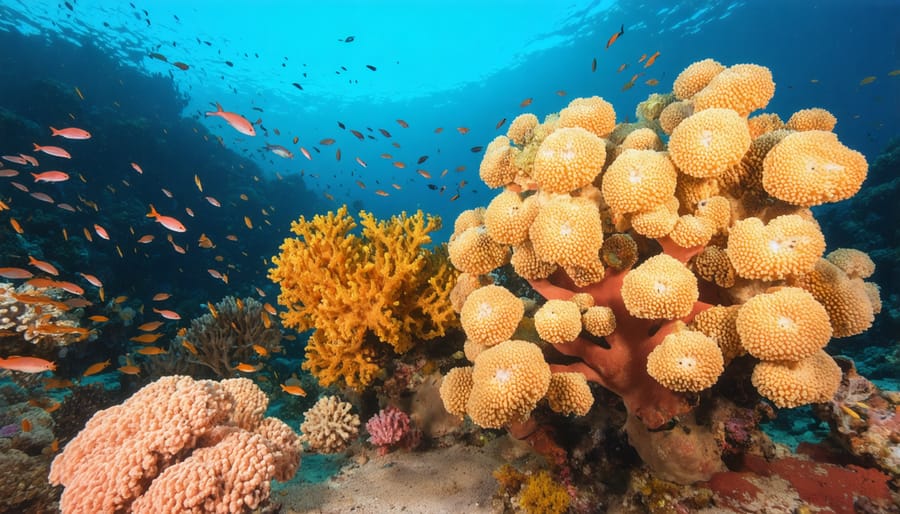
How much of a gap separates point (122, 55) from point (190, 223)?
2025 centimetres

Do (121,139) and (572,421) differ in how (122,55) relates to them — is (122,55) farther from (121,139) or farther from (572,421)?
(572,421)

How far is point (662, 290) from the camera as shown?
2.00 metres

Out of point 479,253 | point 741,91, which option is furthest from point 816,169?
point 479,253

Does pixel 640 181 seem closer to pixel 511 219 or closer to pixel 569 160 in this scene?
pixel 569 160

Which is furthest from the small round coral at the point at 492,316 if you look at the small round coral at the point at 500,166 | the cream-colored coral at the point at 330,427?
the cream-colored coral at the point at 330,427

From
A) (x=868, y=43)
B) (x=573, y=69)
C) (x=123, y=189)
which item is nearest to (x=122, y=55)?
(x=123, y=189)

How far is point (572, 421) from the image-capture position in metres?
3.20

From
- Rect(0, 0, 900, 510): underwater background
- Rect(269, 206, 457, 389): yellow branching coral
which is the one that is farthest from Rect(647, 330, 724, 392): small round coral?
Rect(269, 206, 457, 389): yellow branching coral

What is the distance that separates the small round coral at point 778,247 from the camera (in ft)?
6.10

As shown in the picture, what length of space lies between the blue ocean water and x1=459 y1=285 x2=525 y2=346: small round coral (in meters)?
7.52

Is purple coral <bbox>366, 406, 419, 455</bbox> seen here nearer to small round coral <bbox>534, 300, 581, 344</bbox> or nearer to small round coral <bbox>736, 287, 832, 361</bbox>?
small round coral <bbox>534, 300, 581, 344</bbox>

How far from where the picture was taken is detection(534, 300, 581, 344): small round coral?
7.41 ft

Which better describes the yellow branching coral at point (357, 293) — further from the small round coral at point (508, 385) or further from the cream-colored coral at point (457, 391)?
the small round coral at point (508, 385)

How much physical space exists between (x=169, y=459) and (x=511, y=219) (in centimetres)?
295
